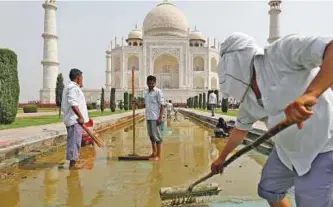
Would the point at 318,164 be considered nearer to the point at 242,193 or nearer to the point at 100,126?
the point at 242,193

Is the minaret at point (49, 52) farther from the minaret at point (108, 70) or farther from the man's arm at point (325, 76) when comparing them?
the man's arm at point (325, 76)

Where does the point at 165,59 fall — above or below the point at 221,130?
above

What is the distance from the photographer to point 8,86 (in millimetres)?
10078

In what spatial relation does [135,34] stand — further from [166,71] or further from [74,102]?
[74,102]

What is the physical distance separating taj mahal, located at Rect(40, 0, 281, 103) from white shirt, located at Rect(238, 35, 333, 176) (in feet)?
142

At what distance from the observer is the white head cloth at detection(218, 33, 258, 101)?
1810mm

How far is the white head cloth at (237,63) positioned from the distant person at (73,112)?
295 cm

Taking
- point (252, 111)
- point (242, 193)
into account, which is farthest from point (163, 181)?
point (252, 111)

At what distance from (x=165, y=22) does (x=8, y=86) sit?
42.8 m

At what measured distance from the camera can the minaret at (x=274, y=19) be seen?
4150 cm

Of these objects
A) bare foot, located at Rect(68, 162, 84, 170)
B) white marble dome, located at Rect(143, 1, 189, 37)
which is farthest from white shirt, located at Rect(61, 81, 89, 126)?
white marble dome, located at Rect(143, 1, 189, 37)

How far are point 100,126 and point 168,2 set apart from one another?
47099mm

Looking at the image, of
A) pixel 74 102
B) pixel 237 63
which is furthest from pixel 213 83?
pixel 237 63

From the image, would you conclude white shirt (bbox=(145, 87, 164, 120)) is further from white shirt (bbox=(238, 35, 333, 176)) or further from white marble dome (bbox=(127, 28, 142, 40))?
white marble dome (bbox=(127, 28, 142, 40))
